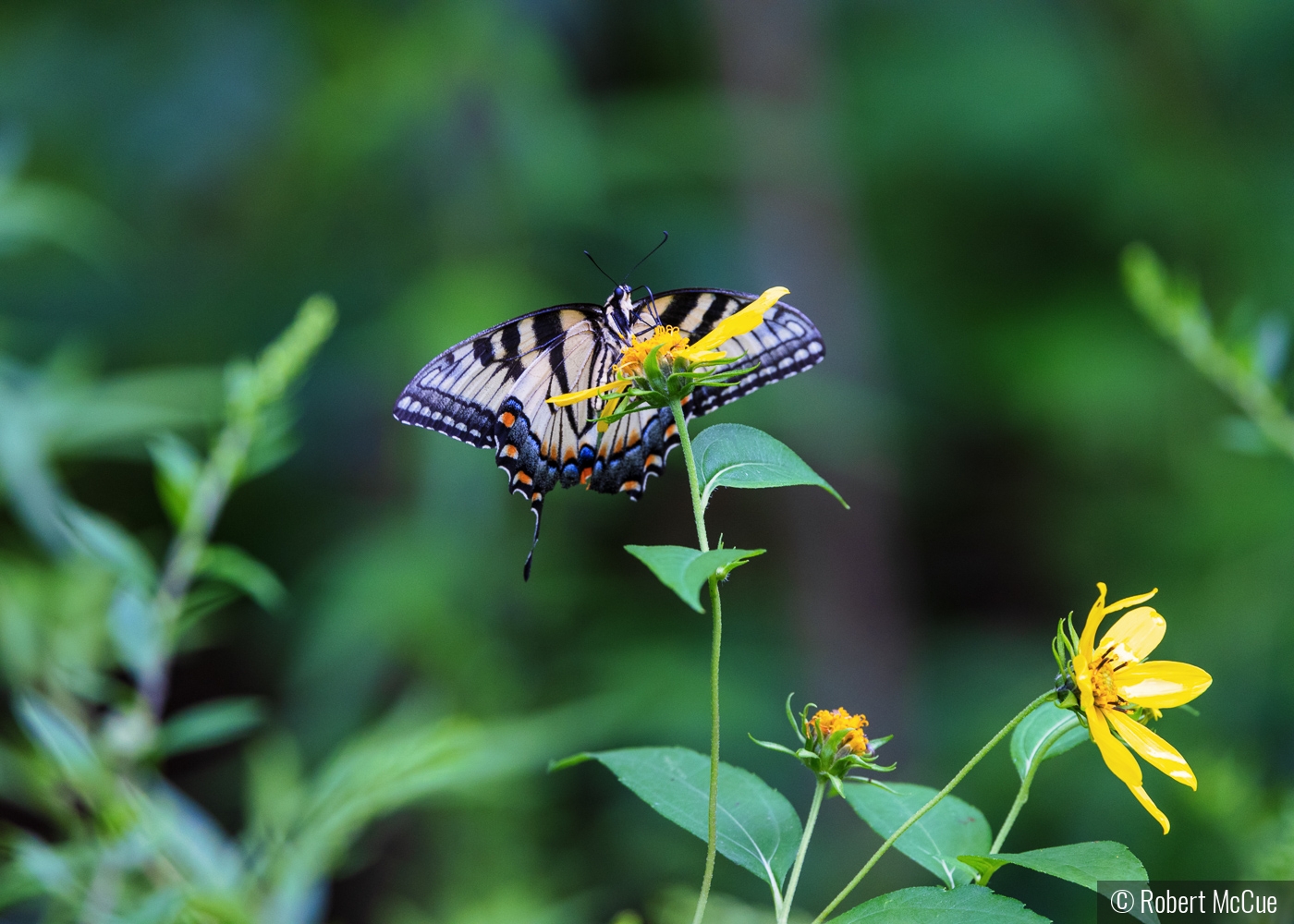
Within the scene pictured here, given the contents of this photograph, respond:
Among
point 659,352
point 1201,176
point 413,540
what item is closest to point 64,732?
point 659,352

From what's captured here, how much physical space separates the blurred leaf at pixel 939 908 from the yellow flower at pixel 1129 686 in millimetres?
80

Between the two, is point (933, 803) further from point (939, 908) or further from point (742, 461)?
point (742, 461)

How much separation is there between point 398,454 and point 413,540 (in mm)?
378

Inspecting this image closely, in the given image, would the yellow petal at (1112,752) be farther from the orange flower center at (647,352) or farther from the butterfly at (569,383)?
the butterfly at (569,383)

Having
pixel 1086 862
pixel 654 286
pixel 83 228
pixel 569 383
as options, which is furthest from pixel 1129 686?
pixel 83 228

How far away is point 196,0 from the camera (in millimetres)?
2754

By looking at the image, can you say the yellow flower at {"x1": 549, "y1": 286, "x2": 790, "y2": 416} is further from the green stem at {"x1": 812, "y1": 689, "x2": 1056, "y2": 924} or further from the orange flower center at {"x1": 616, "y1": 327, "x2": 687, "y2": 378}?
the green stem at {"x1": 812, "y1": 689, "x2": 1056, "y2": 924}

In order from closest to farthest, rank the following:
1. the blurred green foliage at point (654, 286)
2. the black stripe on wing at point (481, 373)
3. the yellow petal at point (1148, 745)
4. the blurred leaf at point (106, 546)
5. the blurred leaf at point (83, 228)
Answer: the yellow petal at point (1148, 745)
the blurred leaf at point (106, 546)
the black stripe on wing at point (481, 373)
the blurred leaf at point (83, 228)
the blurred green foliage at point (654, 286)

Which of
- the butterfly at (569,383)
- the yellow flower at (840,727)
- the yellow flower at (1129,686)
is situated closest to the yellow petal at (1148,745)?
the yellow flower at (1129,686)

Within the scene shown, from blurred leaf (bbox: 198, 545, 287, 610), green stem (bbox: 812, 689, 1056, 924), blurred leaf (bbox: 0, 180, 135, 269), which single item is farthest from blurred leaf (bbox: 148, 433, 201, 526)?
blurred leaf (bbox: 0, 180, 135, 269)

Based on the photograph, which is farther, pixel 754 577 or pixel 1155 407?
pixel 754 577

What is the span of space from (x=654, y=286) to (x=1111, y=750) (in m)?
2.19

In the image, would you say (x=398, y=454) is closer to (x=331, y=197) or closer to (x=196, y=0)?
(x=331, y=197)

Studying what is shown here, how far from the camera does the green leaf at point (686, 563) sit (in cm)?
34
